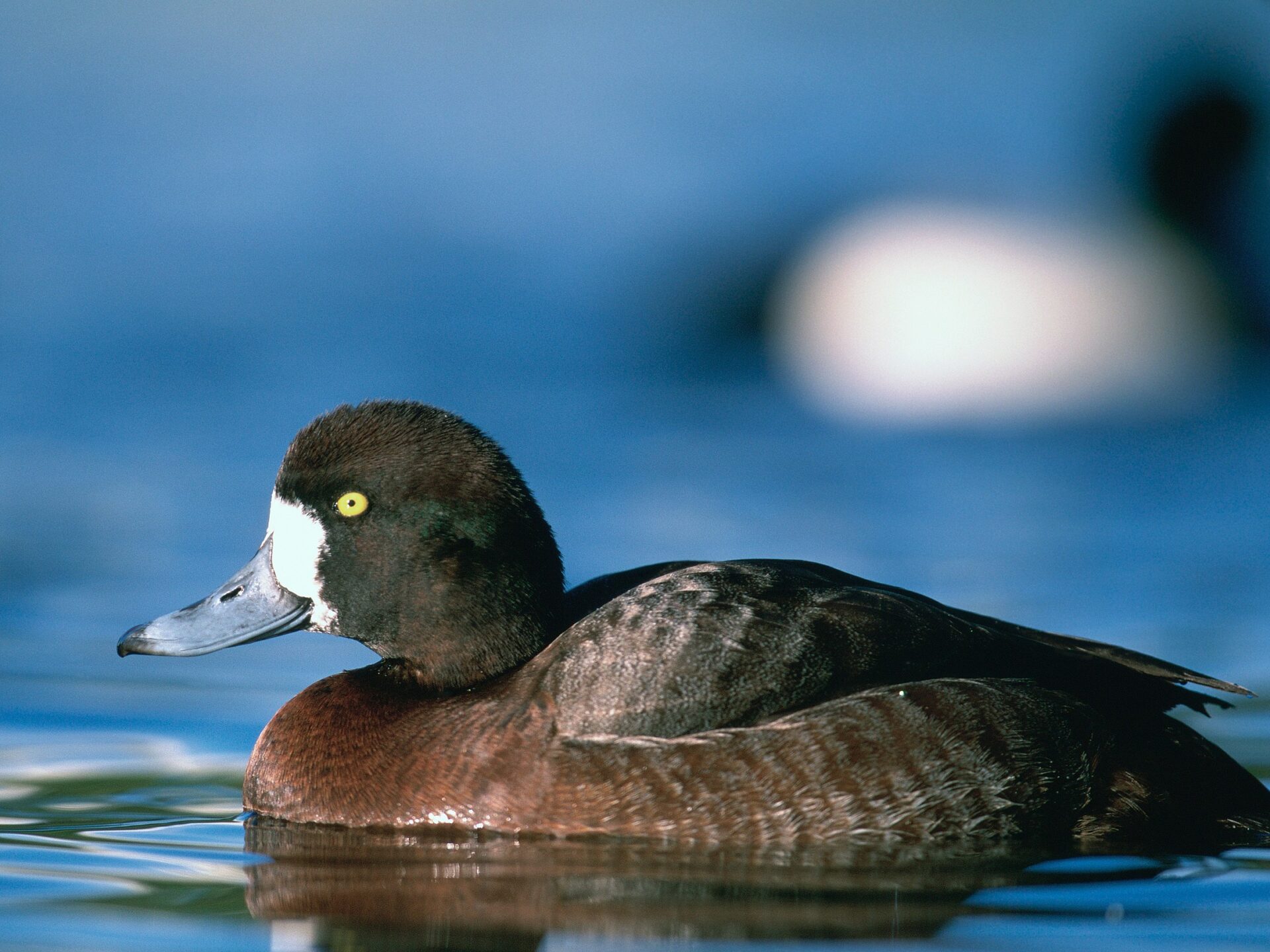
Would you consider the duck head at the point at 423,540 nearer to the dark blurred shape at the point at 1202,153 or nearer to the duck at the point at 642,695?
the duck at the point at 642,695

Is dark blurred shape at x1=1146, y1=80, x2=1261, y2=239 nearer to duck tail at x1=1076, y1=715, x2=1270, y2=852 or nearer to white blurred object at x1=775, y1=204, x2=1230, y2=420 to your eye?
white blurred object at x1=775, y1=204, x2=1230, y2=420

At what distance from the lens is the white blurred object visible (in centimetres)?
1326

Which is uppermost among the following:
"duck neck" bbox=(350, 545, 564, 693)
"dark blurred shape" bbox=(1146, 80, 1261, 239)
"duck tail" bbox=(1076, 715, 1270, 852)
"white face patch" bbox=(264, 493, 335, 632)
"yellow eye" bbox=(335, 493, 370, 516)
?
"dark blurred shape" bbox=(1146, 80, 1261, 239)

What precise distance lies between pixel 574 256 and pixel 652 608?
12933 millimetres

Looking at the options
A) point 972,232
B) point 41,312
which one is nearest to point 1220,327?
point 972,232

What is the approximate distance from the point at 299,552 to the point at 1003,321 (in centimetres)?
898

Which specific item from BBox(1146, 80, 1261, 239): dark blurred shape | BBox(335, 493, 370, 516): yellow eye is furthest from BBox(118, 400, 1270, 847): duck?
BBox(1146, 80, 1261, 239): dark blurred shape

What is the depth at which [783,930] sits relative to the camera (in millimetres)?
4012

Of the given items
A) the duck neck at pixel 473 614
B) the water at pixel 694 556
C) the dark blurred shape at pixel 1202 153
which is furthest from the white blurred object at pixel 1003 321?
the duck neck at pixel 473 614

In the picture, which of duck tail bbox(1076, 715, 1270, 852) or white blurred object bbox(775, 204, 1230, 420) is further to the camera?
white blurred object bbox(775, 204, 1230, 420)

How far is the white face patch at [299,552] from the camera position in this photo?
5.40m

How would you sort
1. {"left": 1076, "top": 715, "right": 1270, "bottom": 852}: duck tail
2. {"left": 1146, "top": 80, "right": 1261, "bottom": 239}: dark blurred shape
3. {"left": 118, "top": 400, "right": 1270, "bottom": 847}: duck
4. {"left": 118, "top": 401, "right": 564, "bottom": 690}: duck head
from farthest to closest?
{"left": 1146, "top": 80, "right": 1261, "bottom": 239}: dark blurred shape, {"left": 118, "top": 401, "right": 564, "bottom": 690}: duck head, {"left": 1076, "top": 715, "right": 1270, "bottom": 852}: duck tail, {"left": 118, "top": 400, "right": 1270, "bottom": 847}: duck

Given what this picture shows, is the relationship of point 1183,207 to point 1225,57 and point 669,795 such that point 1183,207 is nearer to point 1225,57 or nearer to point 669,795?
point 1225,57

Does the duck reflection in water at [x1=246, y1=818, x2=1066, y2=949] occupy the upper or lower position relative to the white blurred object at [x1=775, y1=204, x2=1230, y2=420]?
lower
